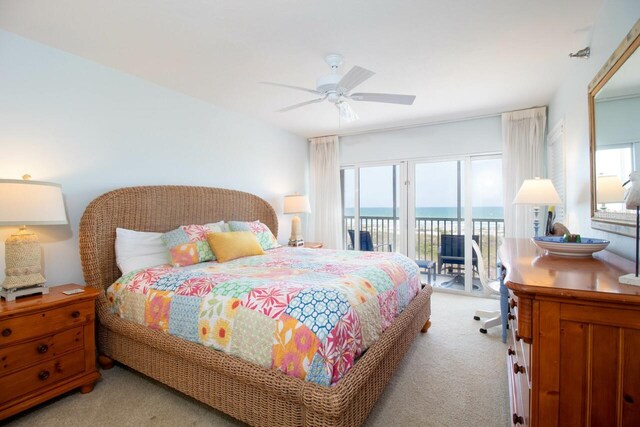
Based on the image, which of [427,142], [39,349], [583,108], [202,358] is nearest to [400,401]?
[202,358]

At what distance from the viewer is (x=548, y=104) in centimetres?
362

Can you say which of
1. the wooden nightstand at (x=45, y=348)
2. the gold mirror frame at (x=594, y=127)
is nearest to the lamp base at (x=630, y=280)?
the gold mirror frame at (x=594, y=127)

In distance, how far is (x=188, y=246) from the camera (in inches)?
105

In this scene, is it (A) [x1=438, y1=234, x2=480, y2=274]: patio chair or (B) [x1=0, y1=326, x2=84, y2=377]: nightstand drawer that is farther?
(A) [x1=438, y1=234, x2=480, y2=274]: patio chair

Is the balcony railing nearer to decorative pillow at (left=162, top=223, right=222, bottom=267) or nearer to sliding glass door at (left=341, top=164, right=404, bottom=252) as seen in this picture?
sliding glass door at (left=341, top=164, right=404, bottom=252)

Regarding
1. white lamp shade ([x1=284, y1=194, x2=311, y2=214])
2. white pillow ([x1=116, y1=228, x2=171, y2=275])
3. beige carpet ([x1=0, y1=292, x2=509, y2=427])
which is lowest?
beige carpet ([x1=0, y1=292, x2=509, y2=427])

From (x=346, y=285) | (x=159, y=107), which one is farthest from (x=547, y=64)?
(x=159, y=107)

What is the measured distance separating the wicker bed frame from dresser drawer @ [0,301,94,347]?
0.71 ft

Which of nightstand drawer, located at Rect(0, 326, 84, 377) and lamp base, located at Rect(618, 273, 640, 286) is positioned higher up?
lamp base, located at Rect(618, 273, 640, 286)

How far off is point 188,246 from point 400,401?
206 centimetres

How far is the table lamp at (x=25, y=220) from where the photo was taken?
6.04ft

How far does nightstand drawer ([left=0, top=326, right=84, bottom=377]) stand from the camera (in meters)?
1.74

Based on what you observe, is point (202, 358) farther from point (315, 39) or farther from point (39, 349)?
point (315, 39)

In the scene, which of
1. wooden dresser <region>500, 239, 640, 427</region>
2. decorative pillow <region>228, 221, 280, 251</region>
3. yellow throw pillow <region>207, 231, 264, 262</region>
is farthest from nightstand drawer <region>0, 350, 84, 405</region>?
wooden dresser <region>500, 239, 640, 427</region>
